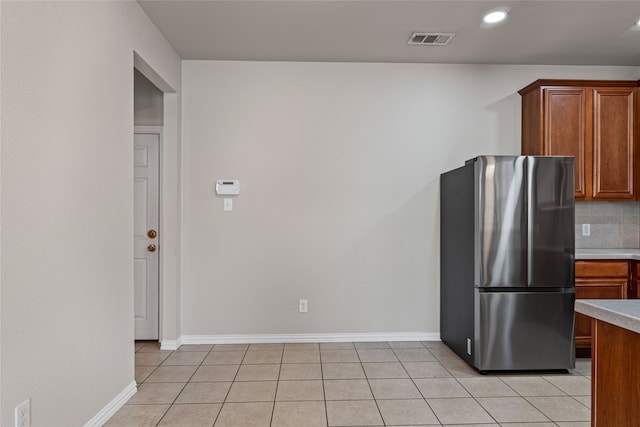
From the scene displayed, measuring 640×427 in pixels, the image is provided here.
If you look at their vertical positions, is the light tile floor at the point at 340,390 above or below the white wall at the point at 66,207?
below

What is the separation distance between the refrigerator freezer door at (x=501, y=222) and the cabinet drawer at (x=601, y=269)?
0.62 meters

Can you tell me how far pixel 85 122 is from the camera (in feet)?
6.85

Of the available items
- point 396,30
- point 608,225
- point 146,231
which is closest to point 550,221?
point 608,225

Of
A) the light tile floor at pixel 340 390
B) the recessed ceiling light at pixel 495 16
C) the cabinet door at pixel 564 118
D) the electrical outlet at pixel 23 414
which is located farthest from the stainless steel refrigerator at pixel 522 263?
the electrical outlet at pixel 23 414

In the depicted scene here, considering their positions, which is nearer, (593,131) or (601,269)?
(601,269)

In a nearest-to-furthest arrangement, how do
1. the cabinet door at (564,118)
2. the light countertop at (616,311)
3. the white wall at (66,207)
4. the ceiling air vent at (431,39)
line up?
the light countertop at (616,311)
the white wall at (66,207)
the ceiling air vent at (431,39)
the cabinet door at (564,118)

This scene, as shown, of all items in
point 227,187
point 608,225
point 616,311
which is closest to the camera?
point 616,311

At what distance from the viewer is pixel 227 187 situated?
372cm

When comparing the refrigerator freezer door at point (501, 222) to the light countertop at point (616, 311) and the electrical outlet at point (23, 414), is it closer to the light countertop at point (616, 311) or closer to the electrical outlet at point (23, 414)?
the light countertop at point (616, 311)

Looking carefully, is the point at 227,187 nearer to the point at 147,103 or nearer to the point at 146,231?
the point at 146,231

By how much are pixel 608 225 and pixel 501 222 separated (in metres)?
1.69

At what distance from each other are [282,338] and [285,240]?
0.92 meters

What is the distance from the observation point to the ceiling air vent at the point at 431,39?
125 inches

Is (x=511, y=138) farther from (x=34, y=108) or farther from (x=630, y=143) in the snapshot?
(x=34, y=108)
